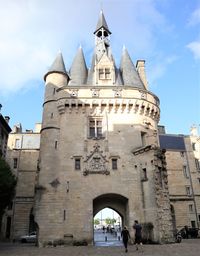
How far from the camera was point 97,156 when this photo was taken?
20.2 m

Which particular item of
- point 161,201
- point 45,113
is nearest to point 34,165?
point 45,113

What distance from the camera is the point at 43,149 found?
2055cm

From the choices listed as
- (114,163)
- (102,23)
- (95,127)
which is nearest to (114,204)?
(114,163)

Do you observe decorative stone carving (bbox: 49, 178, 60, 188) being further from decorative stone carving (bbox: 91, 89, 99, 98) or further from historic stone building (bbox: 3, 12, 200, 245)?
decorative stone carving (bbox: 91, 89, 99, 98)

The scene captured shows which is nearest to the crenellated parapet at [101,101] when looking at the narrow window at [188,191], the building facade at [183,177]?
the building facade at [183,177]

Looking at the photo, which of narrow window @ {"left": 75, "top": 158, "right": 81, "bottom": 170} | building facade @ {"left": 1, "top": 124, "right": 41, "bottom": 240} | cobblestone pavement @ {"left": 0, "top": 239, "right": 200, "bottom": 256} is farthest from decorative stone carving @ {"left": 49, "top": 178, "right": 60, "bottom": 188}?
building facade @ {"left": 1, "top": 124, "right": 41, "bottom": 240}

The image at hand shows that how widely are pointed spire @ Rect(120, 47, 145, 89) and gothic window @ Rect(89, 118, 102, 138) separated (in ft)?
15.0

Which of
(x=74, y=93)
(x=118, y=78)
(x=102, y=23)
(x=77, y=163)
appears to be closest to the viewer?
(x=77, y=163)

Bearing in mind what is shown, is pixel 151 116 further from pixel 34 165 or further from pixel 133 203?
pixel 34 165

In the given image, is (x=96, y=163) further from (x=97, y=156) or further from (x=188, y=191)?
(x=188, y=191)

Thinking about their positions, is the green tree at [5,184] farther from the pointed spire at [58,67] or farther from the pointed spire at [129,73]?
the pointed spire at [129,73]

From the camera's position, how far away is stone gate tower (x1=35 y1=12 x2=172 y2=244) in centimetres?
1831

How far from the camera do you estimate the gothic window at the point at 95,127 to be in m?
21.5

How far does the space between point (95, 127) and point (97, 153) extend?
235 centimetres
